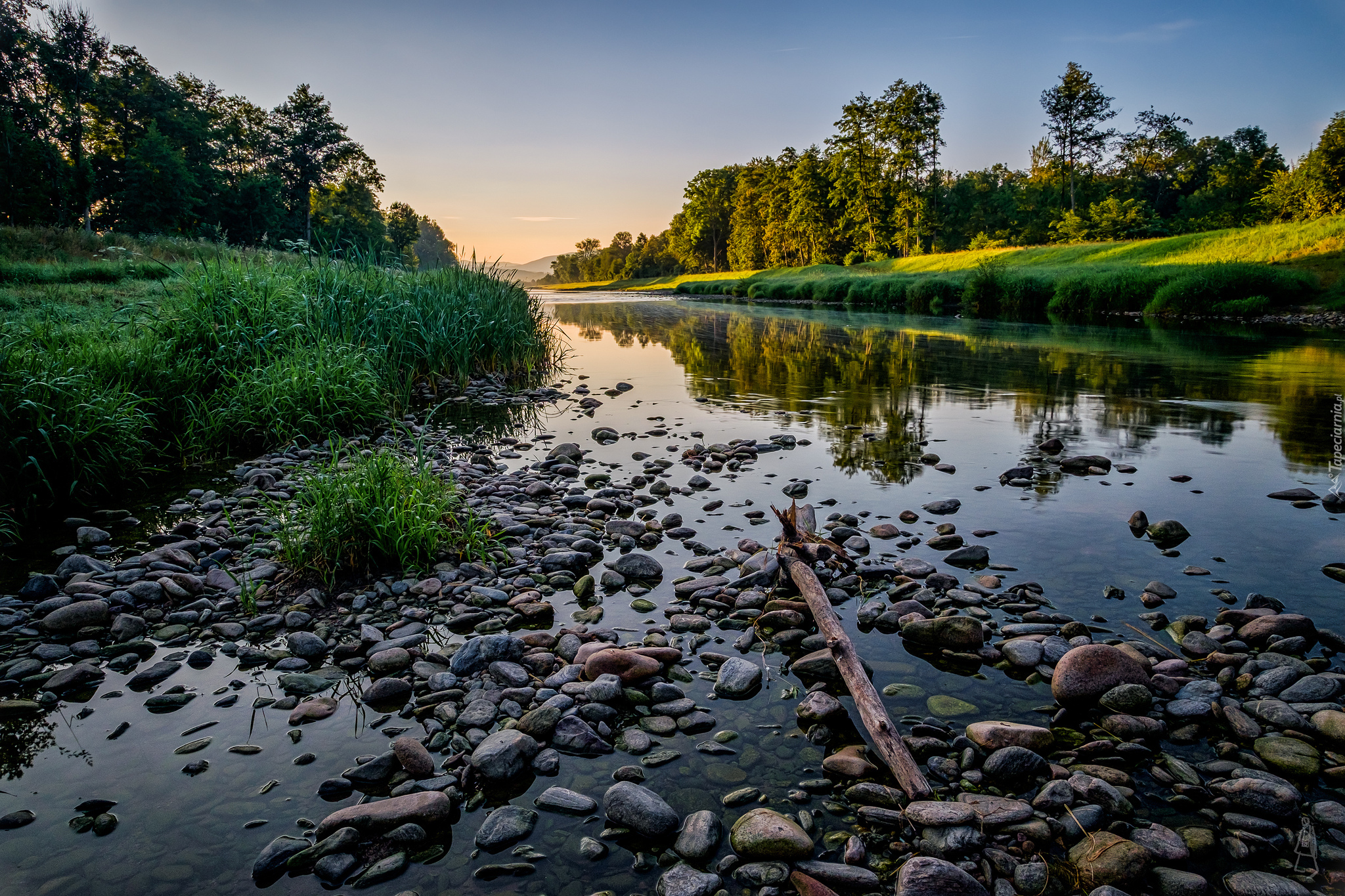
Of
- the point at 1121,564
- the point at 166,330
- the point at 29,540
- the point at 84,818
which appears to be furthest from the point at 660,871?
the point at 166,330

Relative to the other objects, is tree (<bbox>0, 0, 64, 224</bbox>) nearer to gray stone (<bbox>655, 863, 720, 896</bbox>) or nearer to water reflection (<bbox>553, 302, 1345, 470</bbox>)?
water reflection (<bbox>553, 302, 1345, 470</bbox>)

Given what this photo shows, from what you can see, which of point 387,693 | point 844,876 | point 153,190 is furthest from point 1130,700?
point 153,190

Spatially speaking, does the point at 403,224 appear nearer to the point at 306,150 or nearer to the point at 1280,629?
the point at 306,150

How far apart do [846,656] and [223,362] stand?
26.3 ft

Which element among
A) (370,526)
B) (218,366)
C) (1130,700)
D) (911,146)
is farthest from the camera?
(911,146)

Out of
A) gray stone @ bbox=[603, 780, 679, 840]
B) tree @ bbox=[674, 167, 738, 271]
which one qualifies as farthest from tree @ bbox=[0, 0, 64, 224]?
tree @ bbox=[674, 167, 738, 271]

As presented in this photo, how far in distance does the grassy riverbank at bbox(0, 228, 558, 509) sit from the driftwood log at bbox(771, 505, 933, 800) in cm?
585

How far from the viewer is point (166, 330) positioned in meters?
8.19

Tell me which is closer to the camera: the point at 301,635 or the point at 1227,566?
the point at 301,635

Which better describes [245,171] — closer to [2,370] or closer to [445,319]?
[445,319]

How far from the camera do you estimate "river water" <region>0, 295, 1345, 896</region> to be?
2.44 m

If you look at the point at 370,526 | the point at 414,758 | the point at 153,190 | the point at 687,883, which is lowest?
the point at 687,883

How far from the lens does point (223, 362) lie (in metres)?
8.16

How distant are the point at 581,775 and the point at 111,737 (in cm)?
204
